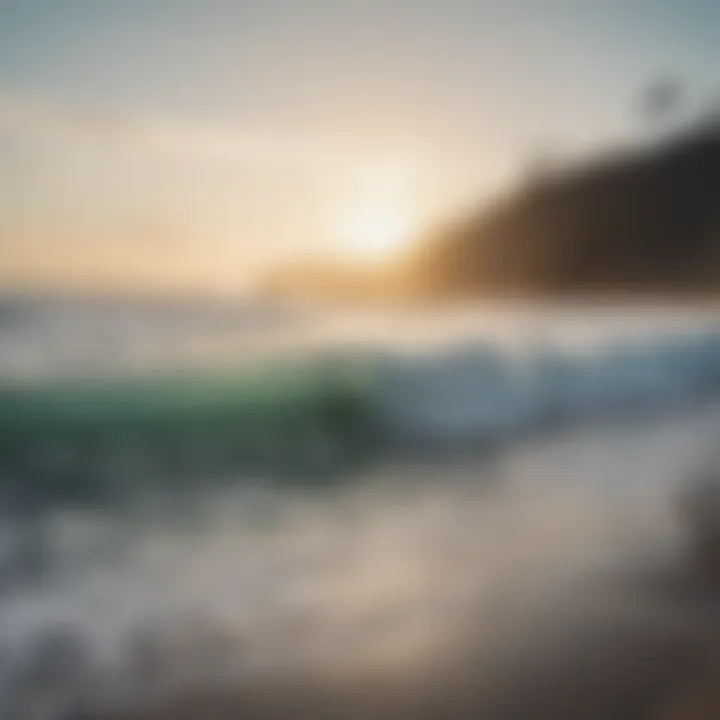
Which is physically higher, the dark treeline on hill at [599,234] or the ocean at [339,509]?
the dark treeline on hill at [599,234]

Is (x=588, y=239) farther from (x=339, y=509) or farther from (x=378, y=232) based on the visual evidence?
(x=339, y=509)

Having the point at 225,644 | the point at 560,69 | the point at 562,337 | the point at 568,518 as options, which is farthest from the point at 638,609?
the point at 560,69

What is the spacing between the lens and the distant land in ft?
3.03

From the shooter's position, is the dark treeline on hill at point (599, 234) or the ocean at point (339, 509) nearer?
the ocean at point (339, 509)

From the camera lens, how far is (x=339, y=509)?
0.89 meters

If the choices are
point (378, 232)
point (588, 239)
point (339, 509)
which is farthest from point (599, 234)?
point (339, 509)

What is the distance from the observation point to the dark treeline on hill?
0.93m

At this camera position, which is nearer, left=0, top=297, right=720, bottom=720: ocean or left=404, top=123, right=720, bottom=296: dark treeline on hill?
left=0, top=297, right=720, bottom=720: ocean

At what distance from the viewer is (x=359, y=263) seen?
90cm

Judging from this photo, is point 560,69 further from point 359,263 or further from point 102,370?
point 102,370

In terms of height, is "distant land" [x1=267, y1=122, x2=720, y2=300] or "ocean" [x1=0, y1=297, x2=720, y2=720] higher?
"distant land" [x1=267, y1=122, x2=720, y2=300]

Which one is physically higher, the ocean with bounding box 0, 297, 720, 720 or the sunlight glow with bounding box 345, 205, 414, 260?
the sunlight glow with bounding box 345, 205, 414, 260

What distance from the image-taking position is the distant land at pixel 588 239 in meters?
0.92

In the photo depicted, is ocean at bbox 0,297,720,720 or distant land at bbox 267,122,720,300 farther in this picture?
distant land at bbox 267,122,720,300
